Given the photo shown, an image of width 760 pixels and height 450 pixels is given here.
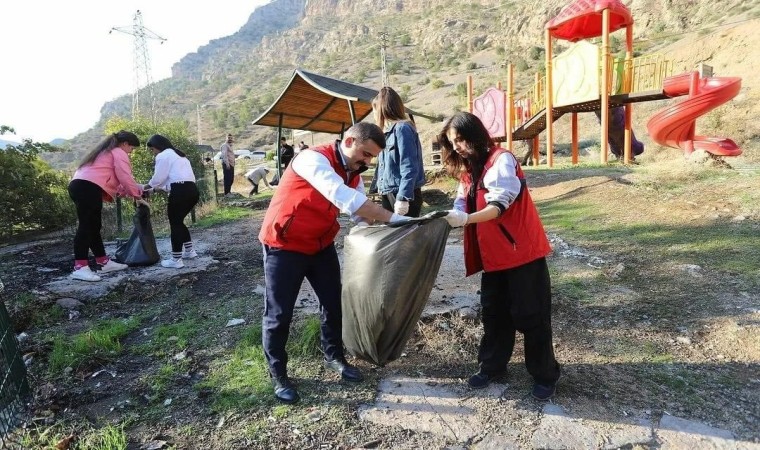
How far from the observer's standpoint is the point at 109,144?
449cm

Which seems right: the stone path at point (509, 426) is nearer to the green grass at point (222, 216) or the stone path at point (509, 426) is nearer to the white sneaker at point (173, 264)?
the white sneaker at point (173, 264)

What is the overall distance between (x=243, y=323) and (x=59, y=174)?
7.24 metres

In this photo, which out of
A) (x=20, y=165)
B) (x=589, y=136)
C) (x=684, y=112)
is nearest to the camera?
(x=20, y=165)

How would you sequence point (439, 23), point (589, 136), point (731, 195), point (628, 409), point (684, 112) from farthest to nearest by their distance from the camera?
point (439, 23)
point (589, 136)
point (684, 112)
point (731, 195)
point (628, 409)

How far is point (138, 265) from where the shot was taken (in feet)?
16.3

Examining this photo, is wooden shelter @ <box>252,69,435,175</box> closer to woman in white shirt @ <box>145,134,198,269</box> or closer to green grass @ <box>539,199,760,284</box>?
green grass @ <box>539,199,760,284</box>

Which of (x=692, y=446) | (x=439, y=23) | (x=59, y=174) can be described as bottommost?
(x=692, y=446)

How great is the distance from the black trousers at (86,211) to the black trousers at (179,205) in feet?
2.02

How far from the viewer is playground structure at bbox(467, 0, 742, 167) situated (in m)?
9.37

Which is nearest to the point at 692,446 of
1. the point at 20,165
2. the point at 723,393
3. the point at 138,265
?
the point at 723,393

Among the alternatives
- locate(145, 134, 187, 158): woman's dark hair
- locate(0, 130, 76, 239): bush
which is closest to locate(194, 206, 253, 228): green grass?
locate(0, 130, 76, 239): bush

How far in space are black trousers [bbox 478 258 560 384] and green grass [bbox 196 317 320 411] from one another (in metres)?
1.03

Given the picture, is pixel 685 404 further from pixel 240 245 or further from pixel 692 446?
pixel 240 245

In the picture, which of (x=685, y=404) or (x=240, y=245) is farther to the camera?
(x=240, y=245)
